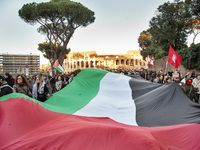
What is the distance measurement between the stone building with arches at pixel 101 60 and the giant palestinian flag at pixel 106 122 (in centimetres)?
5294

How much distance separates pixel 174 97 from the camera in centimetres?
310

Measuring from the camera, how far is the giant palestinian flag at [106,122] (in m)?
1.92

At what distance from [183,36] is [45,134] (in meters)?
27.4

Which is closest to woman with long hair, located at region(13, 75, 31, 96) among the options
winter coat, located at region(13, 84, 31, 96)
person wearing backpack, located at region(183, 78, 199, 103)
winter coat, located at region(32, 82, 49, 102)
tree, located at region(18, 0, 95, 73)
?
winter coat, located at region(13, 84, 31, 96)

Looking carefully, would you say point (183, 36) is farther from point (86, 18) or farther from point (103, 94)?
point (103, 94)

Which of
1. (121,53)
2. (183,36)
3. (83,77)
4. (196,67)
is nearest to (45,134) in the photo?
(83,77)

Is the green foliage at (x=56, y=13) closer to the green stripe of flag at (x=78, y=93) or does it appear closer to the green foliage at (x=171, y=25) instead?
the green foliage at (x=171, y=25)

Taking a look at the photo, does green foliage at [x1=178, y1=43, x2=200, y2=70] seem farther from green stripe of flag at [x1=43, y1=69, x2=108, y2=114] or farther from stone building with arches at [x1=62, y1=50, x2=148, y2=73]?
stone building with arches at [x1=62, y1=50, x2=148, y2=73]

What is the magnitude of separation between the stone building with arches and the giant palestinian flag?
52.9 m

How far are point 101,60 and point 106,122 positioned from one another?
55.6 meters

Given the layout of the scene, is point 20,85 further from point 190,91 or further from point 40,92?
point 190,91

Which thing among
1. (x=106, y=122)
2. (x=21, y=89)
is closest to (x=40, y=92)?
(x=21, y=89)

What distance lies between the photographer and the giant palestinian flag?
1925mm

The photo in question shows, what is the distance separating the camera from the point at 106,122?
109 inches
